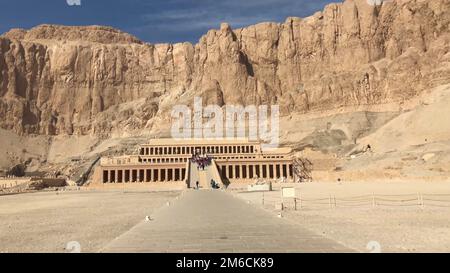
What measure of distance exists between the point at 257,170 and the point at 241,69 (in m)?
67.4

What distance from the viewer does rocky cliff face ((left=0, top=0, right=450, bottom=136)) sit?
431 feet

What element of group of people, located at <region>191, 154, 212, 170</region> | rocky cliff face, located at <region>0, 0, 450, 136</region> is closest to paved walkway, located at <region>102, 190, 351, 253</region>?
group of people, located at <region>191, 154, 212, 170</region>

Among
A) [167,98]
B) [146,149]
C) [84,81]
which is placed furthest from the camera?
[84,81]

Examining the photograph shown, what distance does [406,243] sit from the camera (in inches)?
460

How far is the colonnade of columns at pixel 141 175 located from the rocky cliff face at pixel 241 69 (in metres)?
59.5

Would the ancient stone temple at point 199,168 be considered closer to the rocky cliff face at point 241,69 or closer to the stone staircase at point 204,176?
the stone staircase at point 204,176

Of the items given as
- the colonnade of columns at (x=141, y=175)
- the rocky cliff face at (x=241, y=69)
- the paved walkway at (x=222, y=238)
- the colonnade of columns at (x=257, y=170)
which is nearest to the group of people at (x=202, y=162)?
the colonnade of columns at (x=141, y=175)

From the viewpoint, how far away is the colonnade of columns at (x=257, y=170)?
93.2 m

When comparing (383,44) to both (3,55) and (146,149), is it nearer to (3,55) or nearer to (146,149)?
(146,149)

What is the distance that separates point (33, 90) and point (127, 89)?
3871 centimetres

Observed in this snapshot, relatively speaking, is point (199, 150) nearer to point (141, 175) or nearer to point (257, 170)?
point (257, 170)

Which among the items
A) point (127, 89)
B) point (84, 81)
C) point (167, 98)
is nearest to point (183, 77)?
point (167, 98)

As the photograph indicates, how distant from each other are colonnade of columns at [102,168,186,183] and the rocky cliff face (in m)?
59.5

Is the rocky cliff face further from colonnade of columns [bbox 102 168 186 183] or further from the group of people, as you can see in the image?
the group of people
